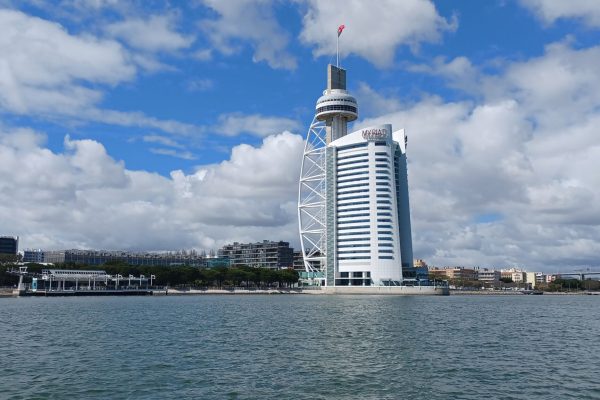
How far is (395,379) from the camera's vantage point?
39.6m

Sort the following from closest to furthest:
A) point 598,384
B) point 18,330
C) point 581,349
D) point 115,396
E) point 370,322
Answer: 1. point 115,396
2. point 598,384
3. point 581,349
4. point 18,330
5. point 370,322

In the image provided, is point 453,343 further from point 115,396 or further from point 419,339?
point 115,396

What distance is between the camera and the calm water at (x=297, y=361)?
119 ft

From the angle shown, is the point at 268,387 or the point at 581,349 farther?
the point at 581,349

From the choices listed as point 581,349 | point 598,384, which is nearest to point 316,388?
point 598,384

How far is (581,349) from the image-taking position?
56156mm

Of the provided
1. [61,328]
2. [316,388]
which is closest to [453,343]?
[316,388]

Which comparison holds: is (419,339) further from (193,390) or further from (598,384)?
(193,390)

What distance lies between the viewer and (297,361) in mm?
46500

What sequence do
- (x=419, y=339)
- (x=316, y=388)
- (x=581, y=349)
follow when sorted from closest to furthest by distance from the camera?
(x=316, y=388) < (x=581, y=349) < (x=419, y=339)

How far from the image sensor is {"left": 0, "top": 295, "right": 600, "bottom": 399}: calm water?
119 ft

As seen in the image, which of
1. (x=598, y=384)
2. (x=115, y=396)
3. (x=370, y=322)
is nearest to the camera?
(x=115, y=396)

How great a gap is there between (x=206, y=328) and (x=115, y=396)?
3910 centimetres

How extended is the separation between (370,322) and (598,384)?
145 feet
